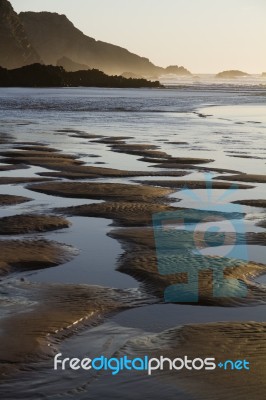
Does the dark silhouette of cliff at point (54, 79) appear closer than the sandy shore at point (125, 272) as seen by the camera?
No

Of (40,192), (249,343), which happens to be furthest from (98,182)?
(249,343)

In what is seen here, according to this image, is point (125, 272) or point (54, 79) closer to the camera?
point (125, 272)

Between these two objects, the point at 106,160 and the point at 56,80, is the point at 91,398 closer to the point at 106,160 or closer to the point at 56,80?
the point at 106,160

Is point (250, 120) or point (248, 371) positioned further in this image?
point (250, 120)

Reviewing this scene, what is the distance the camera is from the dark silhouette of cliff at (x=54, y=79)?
11298cm

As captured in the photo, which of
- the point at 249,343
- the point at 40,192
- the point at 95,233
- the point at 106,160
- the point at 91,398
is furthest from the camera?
the point at 106,160

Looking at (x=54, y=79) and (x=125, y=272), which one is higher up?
(x=54, y=79)

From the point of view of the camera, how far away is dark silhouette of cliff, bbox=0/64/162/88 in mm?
112981

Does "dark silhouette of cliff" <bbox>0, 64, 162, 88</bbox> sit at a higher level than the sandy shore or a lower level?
higher

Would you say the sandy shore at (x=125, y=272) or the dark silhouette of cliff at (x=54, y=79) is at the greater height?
the dark silhouette of cliff at (x=54, y=79)

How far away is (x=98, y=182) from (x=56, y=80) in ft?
348

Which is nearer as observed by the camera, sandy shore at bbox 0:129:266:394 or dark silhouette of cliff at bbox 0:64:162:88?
sandy shore at bbox 0:129:266:394

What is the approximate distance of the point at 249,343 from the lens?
5.83m

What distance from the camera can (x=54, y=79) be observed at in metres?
118
